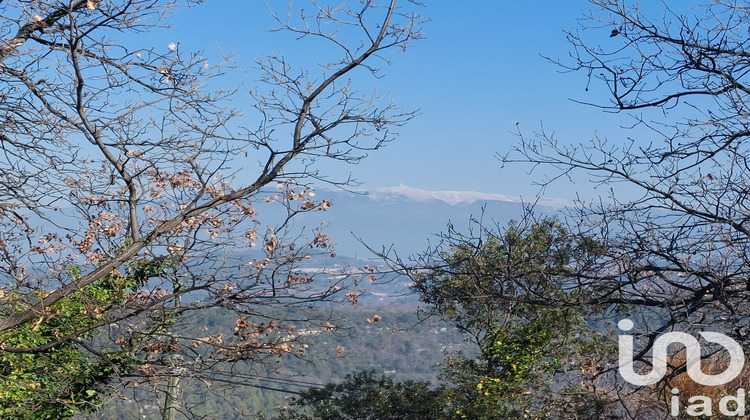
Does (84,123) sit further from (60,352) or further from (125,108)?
(60,352)

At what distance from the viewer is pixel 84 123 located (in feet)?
17.3

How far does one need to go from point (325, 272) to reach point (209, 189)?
1.42m

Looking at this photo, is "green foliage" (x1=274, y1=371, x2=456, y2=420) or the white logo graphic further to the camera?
"green foliage" (x1=274, y1=371, x2=456, y2=420)

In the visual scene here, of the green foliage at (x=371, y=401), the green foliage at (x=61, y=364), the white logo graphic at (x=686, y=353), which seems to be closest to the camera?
the white logo graphic at (x=686, y=353)

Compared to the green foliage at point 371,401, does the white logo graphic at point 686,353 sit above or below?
above

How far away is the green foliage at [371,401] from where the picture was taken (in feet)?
40.3

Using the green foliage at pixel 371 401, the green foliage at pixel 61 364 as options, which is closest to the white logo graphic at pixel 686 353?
the green foliage at pixel 61 364

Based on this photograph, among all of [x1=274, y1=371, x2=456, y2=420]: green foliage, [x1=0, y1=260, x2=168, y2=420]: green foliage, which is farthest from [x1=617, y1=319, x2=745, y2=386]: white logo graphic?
[x1=274, y1=371, x2=456, y2=420]: green foliage

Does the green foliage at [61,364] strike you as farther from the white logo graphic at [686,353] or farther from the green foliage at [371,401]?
the white logo graphic at [686,353]

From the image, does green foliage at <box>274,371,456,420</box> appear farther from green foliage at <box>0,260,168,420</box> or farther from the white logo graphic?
the white logo graphic

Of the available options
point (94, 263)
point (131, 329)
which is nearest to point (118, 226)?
point (94, 263)

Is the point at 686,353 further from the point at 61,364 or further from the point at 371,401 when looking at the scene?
the point at 371,401

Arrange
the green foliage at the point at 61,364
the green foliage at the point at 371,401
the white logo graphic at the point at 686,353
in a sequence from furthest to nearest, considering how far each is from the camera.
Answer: the green foliage at the point at 371,401 < the green foliage at the point at 61,364 < the white logo graphic at the point at 686,353

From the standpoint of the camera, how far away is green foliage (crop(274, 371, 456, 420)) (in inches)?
484
